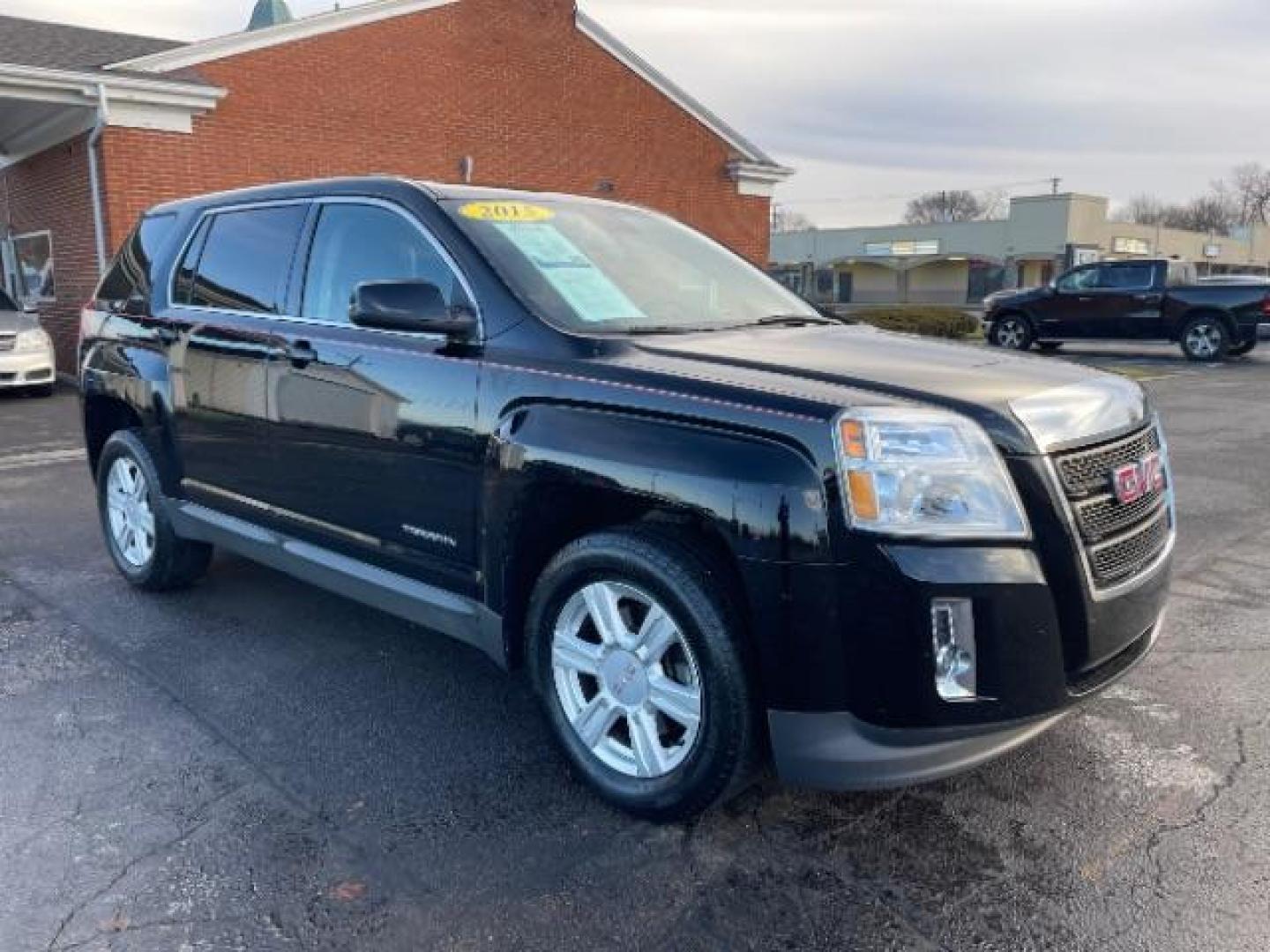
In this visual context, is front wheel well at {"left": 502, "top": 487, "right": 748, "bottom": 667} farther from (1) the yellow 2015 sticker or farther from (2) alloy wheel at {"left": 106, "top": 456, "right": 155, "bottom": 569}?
(2) alloy wheel at {"left": 106, "top": 456, "right": 155, "bottom": 569}

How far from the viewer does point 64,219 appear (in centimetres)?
1375

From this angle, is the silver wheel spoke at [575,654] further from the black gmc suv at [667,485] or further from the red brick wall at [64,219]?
the red brick wall at [64,219]

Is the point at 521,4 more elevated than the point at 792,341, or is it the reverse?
the point at 521,4

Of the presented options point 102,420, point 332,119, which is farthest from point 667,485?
point 332,119

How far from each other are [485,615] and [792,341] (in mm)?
1324

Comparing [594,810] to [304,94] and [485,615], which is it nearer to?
[485,615]

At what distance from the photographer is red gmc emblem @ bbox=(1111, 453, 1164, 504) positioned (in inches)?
110

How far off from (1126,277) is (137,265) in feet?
60.4

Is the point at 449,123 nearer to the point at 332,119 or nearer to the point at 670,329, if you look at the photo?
the point at 332,119

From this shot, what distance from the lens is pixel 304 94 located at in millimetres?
13930

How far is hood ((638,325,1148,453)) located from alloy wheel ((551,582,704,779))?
693 mm

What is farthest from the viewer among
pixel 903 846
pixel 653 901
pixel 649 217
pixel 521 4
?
pixel 521 4

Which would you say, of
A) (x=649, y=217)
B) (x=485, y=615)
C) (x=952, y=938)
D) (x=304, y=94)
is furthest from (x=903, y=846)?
(x=304, y=94)


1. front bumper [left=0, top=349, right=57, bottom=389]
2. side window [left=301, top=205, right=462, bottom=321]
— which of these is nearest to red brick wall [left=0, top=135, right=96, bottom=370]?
front bumper [left=0, top=349, right=57, bottom=389]
